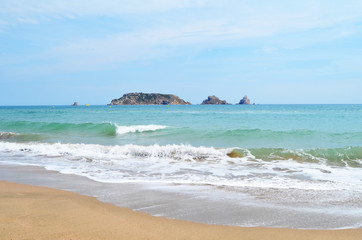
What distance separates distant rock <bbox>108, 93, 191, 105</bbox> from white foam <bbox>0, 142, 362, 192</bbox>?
134150 mm

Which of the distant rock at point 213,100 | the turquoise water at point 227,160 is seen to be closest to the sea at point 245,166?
the turquoise water at point 227,160

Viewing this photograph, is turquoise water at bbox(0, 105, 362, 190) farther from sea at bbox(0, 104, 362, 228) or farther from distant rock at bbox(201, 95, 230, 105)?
distant rock at bbox(201, 95, 230, 105)

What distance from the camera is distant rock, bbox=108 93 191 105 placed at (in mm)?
146000

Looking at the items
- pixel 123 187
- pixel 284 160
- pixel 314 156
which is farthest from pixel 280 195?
pixel 314 156

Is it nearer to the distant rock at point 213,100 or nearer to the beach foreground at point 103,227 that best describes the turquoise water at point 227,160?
the beach foreground at point 103,227

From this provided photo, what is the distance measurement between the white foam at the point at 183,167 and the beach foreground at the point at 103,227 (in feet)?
8.30

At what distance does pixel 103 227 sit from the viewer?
3.54 meters

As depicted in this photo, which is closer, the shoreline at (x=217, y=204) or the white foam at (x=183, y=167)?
the shoreline at (x=217, y=204)

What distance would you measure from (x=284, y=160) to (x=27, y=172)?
7764 mm

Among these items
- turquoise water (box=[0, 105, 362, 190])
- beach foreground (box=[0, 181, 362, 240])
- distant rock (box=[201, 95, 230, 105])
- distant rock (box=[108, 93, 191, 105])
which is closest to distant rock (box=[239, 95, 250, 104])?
distant rock (box=[201, 95, 230, 105])

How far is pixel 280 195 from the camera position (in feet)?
17.8

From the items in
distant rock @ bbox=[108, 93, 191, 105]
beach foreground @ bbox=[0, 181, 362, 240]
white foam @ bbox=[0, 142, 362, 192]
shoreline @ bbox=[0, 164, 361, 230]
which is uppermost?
distant rock @ bbox=[108, 93, 191, 105]

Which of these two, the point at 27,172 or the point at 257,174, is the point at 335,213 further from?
the point at 27,172

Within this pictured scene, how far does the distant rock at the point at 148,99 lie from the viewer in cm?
14600
